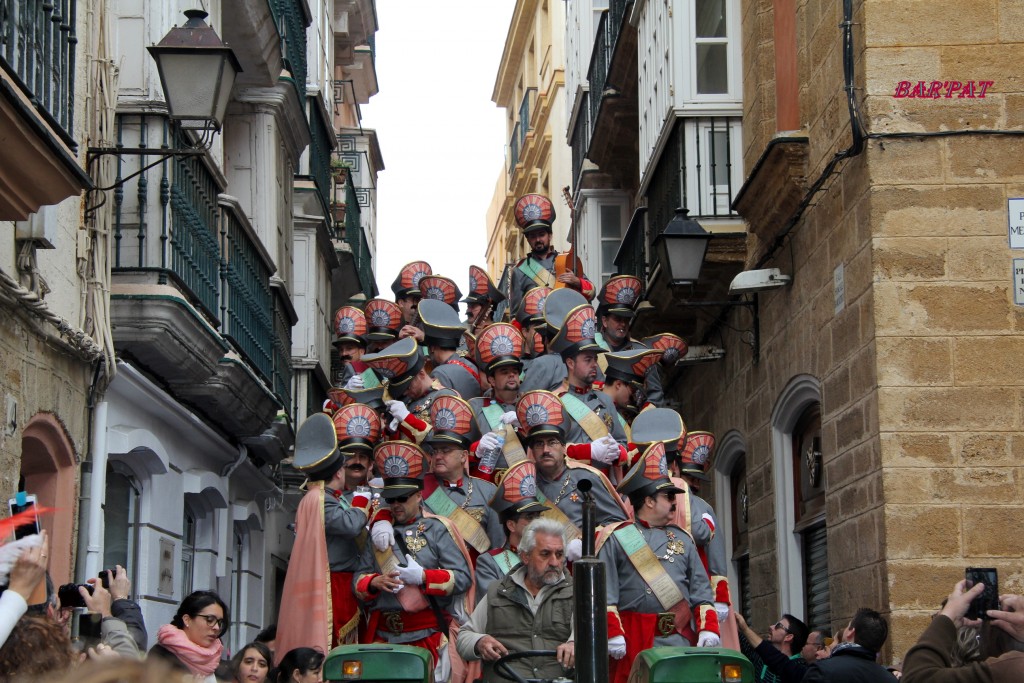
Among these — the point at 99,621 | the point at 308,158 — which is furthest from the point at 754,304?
the point at 308,158

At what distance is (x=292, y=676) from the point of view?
817 cm

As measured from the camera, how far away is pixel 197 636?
24.2 ft

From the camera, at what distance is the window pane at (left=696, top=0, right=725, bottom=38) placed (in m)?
15.2

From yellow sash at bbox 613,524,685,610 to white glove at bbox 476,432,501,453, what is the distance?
211cm

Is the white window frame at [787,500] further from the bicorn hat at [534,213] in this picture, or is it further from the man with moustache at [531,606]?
the man with moustache at [531,606]

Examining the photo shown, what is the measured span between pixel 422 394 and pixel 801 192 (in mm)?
3162

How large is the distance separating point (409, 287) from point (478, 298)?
0.92 meters

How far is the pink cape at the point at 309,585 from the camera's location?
1015 centimetres

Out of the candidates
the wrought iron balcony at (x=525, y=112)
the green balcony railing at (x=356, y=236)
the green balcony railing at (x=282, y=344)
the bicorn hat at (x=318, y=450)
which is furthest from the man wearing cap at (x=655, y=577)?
the wrought iron balcony at (x=525, y=112)

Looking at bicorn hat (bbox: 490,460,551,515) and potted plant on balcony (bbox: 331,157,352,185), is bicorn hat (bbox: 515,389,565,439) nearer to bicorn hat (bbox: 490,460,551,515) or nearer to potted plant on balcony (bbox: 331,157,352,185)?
bicorn hat (bbox: 490,460,551,515)

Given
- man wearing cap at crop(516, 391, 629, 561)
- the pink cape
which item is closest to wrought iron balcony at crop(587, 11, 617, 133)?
man wearing cap at crop(516, 391, 629, 561)

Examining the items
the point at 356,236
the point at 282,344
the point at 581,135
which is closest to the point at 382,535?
the point at 282,344

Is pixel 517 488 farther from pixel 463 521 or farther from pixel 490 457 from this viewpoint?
pixel 490 457

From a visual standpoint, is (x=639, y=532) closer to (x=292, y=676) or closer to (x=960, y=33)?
(x=292, y=676)
